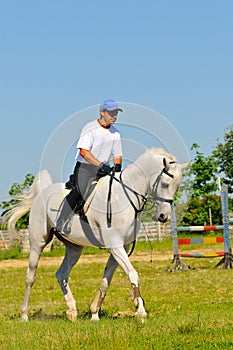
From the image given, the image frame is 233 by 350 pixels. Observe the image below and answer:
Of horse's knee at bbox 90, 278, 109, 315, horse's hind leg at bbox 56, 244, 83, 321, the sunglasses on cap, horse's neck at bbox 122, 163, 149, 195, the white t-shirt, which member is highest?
the sunglasses on cap

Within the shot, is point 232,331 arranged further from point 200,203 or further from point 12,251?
point 200,203

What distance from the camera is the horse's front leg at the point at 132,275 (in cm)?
962

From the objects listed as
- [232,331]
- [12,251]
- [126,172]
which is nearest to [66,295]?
[126,172]

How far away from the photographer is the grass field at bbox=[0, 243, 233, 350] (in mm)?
7723

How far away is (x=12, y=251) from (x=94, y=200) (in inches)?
963

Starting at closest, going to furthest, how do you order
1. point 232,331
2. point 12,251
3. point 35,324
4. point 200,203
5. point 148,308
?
point 232,331 → point 35,324 → point 148,308 → point 12,251 → point 200,203

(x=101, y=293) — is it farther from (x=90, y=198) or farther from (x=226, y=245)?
(x=226, y=245)

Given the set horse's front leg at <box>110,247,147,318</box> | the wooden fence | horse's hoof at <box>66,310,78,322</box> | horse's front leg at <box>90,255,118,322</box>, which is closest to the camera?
horse's front leg at <box>110,247,147,318</box>

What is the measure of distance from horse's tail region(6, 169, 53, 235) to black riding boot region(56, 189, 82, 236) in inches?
48.0

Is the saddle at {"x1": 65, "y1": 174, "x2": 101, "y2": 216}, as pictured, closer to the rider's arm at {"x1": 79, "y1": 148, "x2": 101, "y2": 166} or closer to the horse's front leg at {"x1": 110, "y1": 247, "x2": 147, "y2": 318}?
the rider's arm at {"x1": 79, "y1": 148, "x2": 101, "y2": 166}

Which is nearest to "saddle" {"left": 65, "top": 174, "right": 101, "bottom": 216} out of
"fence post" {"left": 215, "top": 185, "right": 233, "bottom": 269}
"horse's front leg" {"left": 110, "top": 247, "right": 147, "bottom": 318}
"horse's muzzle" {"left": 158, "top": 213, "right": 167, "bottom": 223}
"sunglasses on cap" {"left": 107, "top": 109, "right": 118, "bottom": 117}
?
"horse's front leg" {"left": 110, "top": 247, "right": 147, "bottom": 318}

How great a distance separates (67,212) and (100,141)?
1352 mm

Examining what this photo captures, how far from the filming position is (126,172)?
33.3 ft

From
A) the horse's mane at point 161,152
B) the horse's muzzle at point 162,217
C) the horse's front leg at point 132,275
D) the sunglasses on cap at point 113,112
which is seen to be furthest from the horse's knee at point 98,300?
the sunglasses on cap at point 113,112
